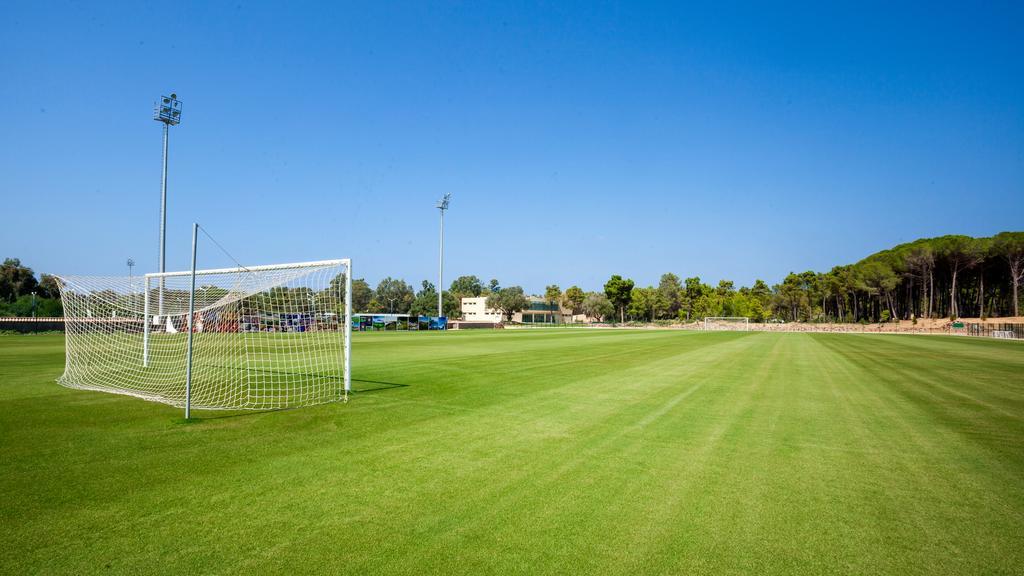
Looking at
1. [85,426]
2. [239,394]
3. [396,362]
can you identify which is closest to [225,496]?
[85,426]

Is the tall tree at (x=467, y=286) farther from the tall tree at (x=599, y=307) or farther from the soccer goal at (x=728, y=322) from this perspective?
the soccer goal at (x=728, y=322)

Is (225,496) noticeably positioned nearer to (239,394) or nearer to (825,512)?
(825,512)

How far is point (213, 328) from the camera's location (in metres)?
16.2

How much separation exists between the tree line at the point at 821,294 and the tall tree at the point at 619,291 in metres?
0.23

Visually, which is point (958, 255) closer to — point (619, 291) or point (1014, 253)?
point (1014, 253)

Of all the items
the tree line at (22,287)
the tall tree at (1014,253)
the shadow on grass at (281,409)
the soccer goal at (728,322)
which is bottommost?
the soccer goal at (728,322)

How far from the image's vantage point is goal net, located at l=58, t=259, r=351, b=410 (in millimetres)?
9547

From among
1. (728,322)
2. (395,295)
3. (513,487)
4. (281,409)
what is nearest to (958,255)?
(728,322)

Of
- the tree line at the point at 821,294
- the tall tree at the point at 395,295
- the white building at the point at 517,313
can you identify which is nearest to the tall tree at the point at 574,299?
the tree line at the point at 821,294

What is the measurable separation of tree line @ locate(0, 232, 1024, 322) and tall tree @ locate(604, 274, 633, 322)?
0.23 meters

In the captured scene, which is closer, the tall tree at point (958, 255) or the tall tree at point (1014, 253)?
the tall tree at point (1014, 253)

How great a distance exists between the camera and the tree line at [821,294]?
6162 cm

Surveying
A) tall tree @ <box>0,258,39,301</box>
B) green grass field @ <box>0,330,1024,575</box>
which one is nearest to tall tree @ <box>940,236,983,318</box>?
green grass field @ <box>0,330,1024,575</box>

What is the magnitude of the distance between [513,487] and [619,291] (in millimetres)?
109168
